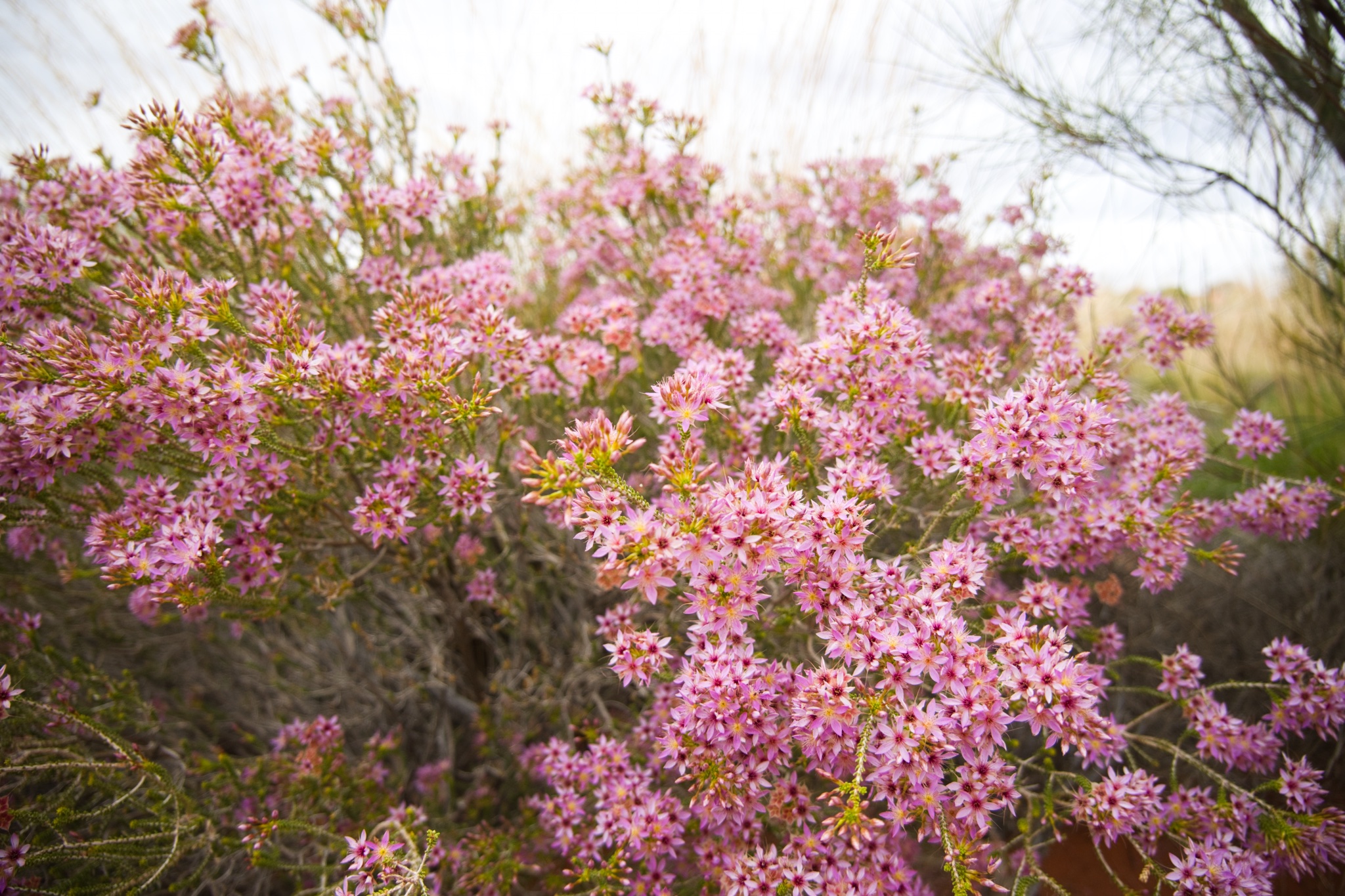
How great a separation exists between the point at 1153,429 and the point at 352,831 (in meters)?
4.50

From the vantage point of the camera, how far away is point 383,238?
4.32 metres

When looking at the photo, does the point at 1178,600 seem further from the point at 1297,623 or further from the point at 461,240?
the point at 461,240

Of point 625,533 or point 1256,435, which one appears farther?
point 1256,435

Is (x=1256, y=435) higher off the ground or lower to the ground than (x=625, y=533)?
higher

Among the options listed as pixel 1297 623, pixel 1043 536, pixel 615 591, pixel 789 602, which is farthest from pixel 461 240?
pixel 1297 623

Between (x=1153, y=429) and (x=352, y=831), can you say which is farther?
(x=352, y=831)

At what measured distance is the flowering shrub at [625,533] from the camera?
219cm

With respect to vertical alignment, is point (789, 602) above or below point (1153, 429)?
below

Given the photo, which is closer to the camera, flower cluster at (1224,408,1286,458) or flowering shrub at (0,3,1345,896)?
flowering shrub at (0,3,1345,896)

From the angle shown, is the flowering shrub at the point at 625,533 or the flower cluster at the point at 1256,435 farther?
the flower cluster at the point at 1256,435

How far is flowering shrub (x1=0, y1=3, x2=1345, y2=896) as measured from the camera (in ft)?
7.18

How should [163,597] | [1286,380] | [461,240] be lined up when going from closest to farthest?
[163,597]
[461,240]
[1286,380]

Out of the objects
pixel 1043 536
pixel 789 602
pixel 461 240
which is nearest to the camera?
pixel 1043 536

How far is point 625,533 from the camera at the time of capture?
208cm
